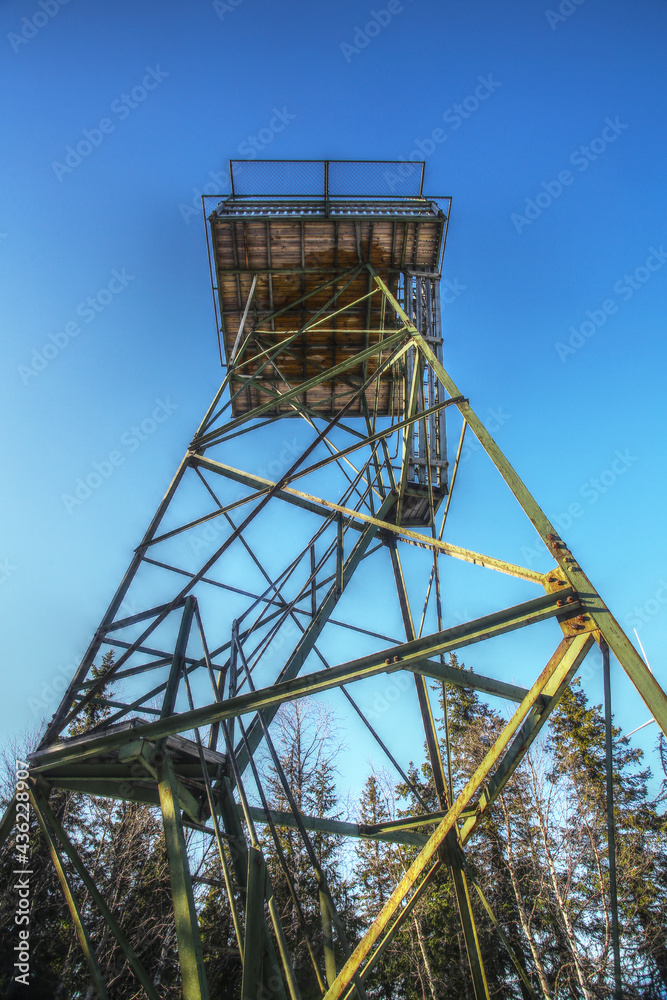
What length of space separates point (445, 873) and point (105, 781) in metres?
Result: 21.2

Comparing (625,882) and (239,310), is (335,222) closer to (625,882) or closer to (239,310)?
(239,310)

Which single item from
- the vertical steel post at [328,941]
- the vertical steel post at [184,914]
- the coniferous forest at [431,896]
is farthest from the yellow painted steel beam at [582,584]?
the coniferous forest at [431,896]

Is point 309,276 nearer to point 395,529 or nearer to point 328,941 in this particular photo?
point 395,529

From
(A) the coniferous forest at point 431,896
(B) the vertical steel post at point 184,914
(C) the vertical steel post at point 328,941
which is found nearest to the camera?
(B) the vertical steel post at point 184,914

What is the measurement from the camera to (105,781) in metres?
4.83

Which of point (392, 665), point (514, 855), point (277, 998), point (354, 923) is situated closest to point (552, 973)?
point (514, 855)

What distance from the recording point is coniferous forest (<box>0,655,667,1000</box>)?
1555 centimetres

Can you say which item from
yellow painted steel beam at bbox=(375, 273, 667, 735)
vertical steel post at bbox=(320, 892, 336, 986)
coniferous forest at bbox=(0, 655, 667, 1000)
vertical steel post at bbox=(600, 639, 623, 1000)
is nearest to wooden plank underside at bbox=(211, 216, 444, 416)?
yellow painted steel beam at bbox=(375, 273, 667, 735)

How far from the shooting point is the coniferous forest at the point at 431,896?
1555cm

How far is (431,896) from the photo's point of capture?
20500 mm

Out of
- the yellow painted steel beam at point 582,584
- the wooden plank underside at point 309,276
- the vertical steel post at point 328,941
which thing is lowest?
the vertical steel post at point 328,941

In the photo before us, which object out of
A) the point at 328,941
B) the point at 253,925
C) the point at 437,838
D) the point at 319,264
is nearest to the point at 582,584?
the point at 437,838

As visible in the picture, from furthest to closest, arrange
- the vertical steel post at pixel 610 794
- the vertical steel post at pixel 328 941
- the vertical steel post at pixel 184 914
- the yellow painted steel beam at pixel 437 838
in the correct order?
the vertical steel post at pixel 328 941
the vertical steel post at pixel 184 914
the yellow painted steel beam at pixel 437 838
the vertical steel post at pixel 610 794

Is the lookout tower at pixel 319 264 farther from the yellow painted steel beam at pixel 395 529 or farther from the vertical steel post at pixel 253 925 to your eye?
the vertical steel post at pixel 253 925
